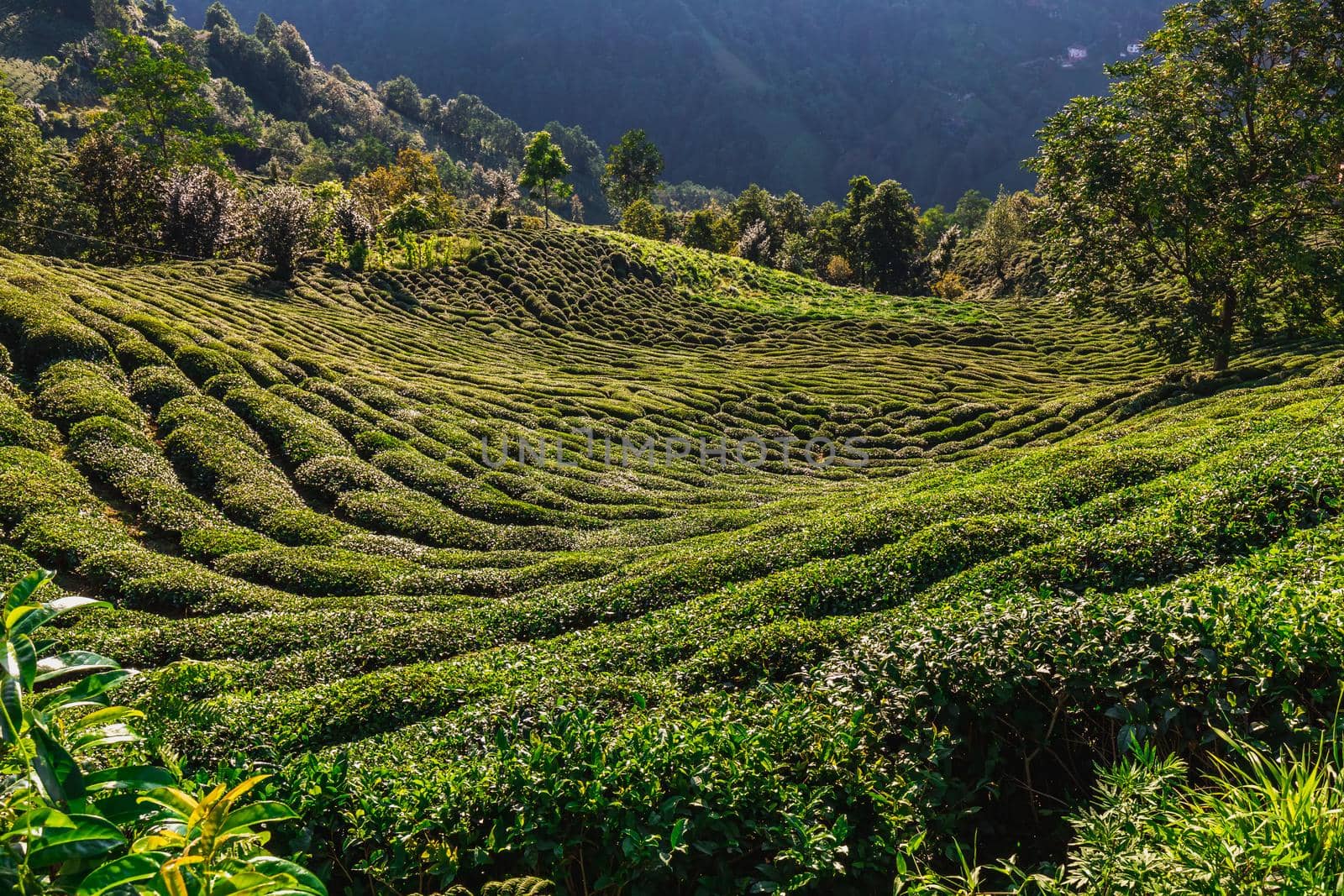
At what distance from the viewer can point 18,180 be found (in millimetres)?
40656

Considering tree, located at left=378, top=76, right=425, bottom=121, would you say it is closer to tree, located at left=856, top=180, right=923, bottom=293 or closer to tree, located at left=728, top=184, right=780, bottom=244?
tree, located at left=728, top=184, right=780, bottom=244

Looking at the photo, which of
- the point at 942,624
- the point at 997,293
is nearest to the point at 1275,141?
the point at 942,624

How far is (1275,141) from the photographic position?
24672 millimetres

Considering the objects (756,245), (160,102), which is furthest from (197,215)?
(756,245)

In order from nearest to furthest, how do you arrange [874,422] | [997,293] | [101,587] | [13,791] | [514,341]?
[13,791] < [101,587] < [874,422] < [514,341] < [997,293]

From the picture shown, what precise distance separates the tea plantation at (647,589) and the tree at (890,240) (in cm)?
5192

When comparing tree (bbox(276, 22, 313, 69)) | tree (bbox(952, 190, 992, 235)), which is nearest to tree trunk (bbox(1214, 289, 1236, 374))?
tree (bbox(952, 190, 992, 235))

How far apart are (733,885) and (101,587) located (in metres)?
13.7

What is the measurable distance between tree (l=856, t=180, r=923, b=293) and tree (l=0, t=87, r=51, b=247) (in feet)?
248

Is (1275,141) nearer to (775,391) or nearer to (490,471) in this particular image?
(775,391)

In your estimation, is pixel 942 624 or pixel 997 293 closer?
pixel 942 624

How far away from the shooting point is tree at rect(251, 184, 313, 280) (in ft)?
140

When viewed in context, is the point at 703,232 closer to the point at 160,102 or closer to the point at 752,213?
the point at 752,213

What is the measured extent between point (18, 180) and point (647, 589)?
5284 centimetres
